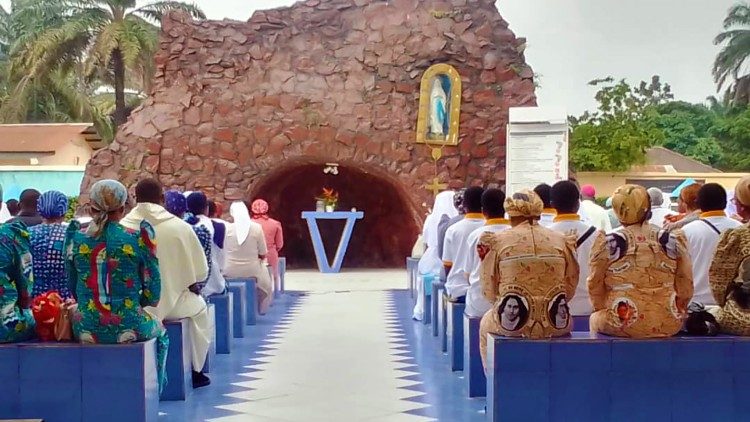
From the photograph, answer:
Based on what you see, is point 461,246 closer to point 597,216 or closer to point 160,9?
point 597,216

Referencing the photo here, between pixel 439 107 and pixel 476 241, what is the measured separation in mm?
9425

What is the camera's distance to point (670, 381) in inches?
168

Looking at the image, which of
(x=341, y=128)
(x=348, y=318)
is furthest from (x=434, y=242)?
(x=341, y=128)

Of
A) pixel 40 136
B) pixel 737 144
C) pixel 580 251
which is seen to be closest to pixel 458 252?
pixel 580 251

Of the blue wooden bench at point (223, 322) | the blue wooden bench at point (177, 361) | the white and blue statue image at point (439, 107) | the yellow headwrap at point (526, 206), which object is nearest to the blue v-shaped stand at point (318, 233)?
the white and blue statue image at point (439, 107)

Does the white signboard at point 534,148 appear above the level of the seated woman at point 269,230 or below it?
above

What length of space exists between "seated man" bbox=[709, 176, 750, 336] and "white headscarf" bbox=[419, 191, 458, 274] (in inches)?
159

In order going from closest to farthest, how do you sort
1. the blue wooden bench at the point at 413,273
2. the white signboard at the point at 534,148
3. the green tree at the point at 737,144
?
the blue wooden bench at the point at 413,273, the white signboard at the point at 534,148, the green tree at the point at 737,144

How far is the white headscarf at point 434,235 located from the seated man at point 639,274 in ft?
13.3

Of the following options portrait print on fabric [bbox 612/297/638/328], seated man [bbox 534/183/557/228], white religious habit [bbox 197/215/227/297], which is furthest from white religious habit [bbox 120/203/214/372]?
portrait print on fabric [bbox 612/297/638/328]

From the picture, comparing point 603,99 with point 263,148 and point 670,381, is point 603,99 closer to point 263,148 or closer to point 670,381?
point 263,148

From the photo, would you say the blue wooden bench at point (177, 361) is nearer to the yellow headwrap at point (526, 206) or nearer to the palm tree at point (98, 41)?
the yellow headwrap at point (526, 206)

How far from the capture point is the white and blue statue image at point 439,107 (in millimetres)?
14570

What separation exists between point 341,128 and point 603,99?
8.13m
